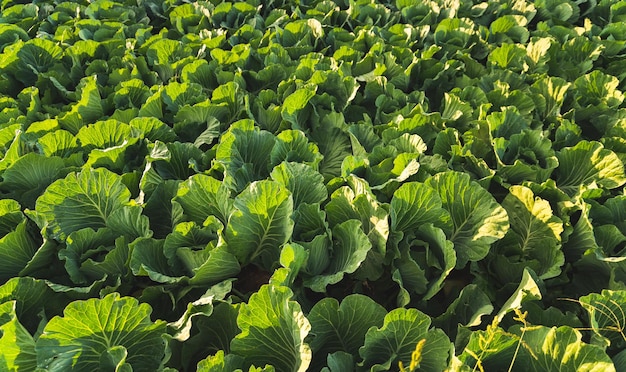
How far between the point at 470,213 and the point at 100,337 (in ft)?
5.32

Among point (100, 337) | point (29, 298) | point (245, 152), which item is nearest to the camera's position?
point (100, 337)

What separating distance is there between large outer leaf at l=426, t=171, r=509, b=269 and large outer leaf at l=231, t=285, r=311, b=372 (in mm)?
916

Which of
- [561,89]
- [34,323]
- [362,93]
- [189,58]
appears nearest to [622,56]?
[561,89]

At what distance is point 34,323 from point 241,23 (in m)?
3.15

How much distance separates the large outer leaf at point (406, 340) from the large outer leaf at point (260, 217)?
1.93 ft

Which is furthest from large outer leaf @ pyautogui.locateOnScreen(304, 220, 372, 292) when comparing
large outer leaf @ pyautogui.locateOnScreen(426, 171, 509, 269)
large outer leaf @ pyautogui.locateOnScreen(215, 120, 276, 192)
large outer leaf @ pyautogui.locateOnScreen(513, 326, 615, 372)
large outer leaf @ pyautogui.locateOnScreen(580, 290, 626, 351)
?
large outer leaf @ pyautogui.locateOnScreen(580, 290, 626, 351)

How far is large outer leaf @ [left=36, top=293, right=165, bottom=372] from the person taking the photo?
6.13ft

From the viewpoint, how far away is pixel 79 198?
2.45 meters

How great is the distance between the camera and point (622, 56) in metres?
4.07

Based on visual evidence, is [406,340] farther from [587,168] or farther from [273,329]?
[587,168]

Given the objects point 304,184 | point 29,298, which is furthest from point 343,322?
point 29,298

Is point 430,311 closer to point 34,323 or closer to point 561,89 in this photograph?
point 34,323

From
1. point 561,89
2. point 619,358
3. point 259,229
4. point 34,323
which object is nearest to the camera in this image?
point 619,358

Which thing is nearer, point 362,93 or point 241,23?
point 362,93
